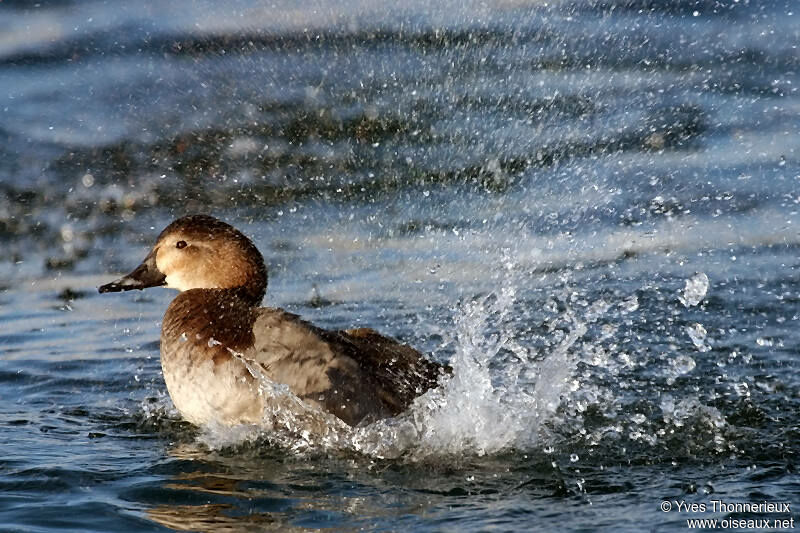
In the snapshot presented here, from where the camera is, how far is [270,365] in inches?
172

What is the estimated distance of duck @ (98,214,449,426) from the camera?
4.30 metres

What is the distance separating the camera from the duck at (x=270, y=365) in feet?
14.1

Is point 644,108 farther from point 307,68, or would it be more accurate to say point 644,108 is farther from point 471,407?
point 471,407

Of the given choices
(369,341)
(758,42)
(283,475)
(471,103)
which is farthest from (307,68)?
(283,475)

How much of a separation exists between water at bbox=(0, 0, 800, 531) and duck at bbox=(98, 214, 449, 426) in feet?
0.26

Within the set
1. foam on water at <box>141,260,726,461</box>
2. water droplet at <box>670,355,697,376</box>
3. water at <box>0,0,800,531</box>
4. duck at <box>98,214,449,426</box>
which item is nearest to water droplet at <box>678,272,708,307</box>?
water at <box>0,0,800,531</box>

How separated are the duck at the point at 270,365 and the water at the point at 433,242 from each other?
0.08m

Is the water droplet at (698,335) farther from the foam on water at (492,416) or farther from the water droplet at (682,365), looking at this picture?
the foam on water at (492,416)

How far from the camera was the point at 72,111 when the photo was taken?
363 inches

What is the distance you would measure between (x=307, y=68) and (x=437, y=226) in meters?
A: 2.40

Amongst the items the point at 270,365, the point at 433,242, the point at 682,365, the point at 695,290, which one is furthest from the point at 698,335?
the point at 270,365

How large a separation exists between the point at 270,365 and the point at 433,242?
3.26 metres

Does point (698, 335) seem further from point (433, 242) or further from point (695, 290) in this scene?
point (433, 242)

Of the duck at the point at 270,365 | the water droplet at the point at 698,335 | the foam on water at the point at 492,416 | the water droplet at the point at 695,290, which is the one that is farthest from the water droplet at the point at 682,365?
the duck at the point at 270,365
